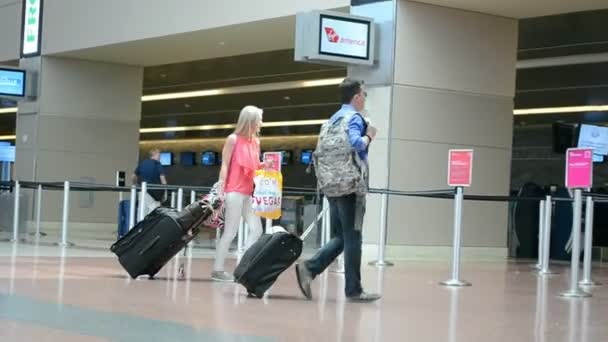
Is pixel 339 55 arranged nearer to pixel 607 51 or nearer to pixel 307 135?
pixel 607 51

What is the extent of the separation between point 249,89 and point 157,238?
18.6 metres

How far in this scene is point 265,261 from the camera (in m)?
7.93

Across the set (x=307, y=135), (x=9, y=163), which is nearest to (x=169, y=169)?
(x=307, y=135)

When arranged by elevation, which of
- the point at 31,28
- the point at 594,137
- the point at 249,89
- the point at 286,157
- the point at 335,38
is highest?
the point at 31,28

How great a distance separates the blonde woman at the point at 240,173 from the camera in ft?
29.9

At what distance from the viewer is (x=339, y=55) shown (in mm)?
13891

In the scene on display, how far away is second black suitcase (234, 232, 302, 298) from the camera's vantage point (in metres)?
7.86

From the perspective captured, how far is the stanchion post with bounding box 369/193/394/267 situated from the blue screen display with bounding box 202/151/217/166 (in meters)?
24.4

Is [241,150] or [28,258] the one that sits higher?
[241,150]

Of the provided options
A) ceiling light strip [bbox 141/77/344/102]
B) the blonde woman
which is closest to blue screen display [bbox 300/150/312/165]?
ceiling light strip [bbox 141/77/344/102]

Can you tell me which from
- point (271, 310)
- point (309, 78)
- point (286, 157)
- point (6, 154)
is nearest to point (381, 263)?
point (271, 310)

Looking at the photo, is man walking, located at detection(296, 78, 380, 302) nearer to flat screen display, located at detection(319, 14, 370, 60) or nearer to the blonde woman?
the blonde woman

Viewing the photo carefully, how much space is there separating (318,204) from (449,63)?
3.03 meters

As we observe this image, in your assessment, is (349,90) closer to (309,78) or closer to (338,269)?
(338,269)
